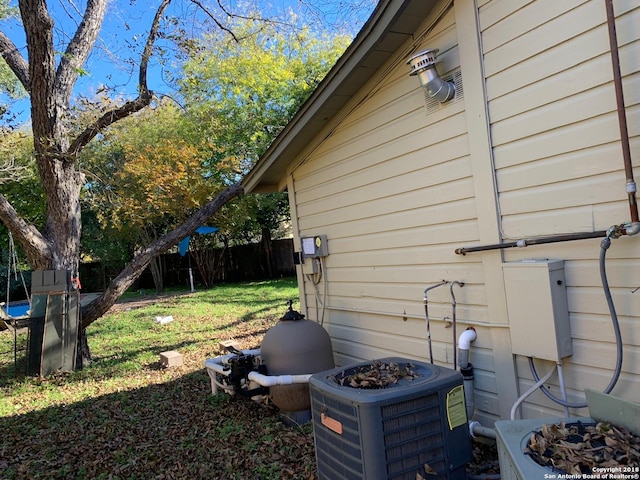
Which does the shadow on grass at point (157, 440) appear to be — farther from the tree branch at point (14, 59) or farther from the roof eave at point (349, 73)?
the tree branch at point (14, 59)

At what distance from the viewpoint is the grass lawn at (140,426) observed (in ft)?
11.7

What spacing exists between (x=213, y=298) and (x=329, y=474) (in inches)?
467

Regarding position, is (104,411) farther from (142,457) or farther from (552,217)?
(552,217)

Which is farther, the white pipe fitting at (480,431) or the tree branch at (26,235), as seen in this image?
the tree branch at (26,235)

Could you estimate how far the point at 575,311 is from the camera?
262cm

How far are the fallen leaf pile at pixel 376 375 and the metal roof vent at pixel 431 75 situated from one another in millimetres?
1886

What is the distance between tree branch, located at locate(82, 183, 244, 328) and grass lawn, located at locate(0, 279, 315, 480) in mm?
843

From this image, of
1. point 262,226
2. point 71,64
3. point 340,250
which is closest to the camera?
point 340,250

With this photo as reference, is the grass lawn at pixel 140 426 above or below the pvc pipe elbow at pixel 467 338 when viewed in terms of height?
below

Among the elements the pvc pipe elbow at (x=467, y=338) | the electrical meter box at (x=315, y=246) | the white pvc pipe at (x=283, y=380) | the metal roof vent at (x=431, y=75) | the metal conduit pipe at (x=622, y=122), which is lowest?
the white pvc pipe at (x=283, y=380)

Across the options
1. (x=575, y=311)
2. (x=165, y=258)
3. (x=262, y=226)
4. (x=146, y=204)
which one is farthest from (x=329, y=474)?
(x=165, y=258)

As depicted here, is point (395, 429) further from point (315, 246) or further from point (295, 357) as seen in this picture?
point (315, 246)

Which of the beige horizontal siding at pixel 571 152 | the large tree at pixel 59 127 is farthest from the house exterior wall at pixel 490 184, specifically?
the large tree at pixel 59 127

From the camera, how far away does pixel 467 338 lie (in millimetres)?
3209
